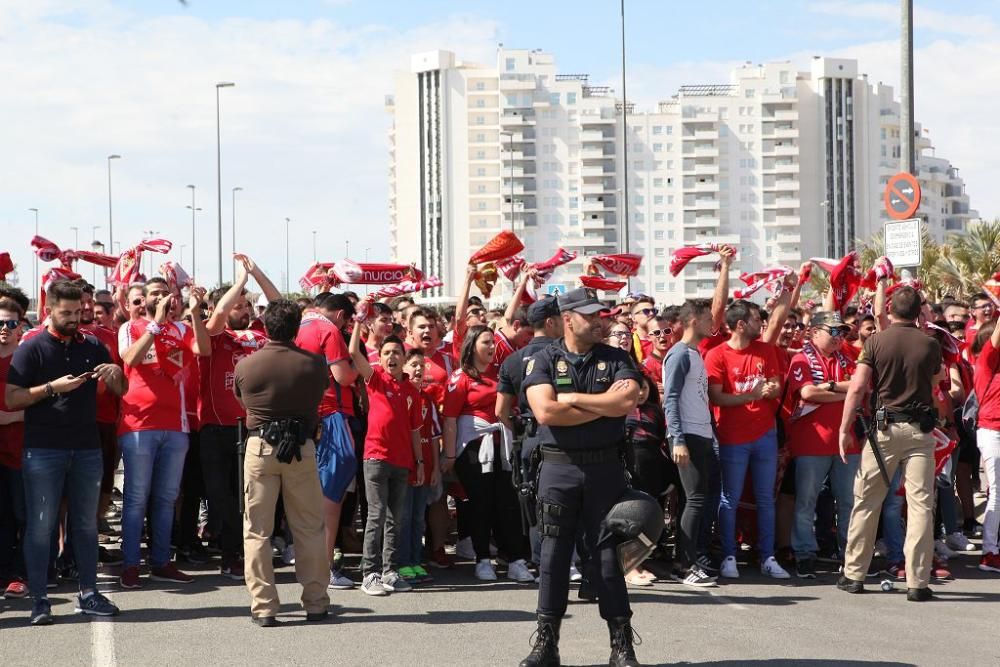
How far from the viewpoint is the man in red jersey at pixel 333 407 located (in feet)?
29.7

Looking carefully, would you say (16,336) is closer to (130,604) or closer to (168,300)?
(168,300)

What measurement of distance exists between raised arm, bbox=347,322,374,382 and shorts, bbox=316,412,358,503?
36cm

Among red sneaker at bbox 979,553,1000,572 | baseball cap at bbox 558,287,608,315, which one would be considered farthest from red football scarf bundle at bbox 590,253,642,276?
baseball cap at bbox 558,287,608,315

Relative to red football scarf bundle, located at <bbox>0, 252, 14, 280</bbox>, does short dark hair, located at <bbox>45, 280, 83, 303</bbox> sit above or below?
below

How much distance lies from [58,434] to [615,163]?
135235 mm

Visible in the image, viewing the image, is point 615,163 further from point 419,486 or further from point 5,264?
point 419,486

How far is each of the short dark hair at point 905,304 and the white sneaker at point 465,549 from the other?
3803mm

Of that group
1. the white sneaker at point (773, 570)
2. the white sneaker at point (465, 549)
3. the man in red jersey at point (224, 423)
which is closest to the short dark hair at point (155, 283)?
the man in red jersey at point (224, 423)

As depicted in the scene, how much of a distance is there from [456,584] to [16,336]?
359 centimetres

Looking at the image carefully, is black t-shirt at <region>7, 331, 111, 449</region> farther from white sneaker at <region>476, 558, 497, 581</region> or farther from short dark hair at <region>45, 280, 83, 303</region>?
white sneaker at <region>476, 558, 497, 581</region>

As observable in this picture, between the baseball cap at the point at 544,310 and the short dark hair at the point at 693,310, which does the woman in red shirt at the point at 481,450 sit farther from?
the short dark hair at the point at 693,310

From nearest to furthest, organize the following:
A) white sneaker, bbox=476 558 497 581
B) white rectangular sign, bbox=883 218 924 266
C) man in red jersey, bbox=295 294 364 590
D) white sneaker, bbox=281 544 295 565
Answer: man in red jersey, bbox=295 294 364 590 → white sneaker, bbox=476 558 497 581 → white sneaker, bbox=281 544 295 565 → white rectangular sign, bbox=883 218 924 266

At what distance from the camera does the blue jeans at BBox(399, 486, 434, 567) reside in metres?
9.59

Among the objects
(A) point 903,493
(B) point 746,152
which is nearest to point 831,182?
(B) point 746,152
